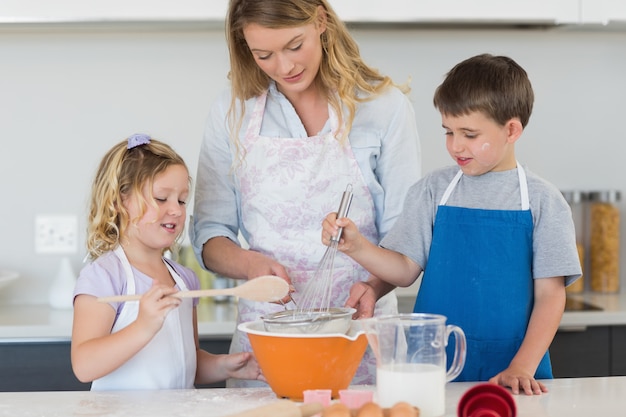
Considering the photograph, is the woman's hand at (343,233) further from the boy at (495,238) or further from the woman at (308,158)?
the woman at (308,158)

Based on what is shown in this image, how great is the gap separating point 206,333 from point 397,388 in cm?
120

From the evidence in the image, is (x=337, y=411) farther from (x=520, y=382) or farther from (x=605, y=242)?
(x=605, y=242)

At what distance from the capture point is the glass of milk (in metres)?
1.11

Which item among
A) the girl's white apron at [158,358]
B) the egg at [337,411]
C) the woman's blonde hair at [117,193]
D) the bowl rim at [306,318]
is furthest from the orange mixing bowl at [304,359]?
the woman's blonde hair at [117,193]

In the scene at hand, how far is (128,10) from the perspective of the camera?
7.53 ft

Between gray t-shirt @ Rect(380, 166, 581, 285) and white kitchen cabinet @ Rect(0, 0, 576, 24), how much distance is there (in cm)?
83

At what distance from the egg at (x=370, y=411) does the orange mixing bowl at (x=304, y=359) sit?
0.19 meters

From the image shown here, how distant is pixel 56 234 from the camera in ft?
8.73

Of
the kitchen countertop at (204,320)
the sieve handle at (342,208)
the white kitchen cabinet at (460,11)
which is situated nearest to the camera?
the sieve handle at (342,208)

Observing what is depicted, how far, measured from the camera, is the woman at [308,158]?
1.74 m

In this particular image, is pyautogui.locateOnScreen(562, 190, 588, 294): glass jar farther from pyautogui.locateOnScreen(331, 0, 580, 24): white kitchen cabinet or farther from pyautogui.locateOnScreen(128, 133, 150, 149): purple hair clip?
pyautogui.locateOnScreen(128, 133, 150, 149): purple hair clip

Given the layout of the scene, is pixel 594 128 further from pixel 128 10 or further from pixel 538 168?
pixel 128 10

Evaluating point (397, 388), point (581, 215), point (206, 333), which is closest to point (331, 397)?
point (397, 388)

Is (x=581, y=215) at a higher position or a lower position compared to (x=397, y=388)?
higher
